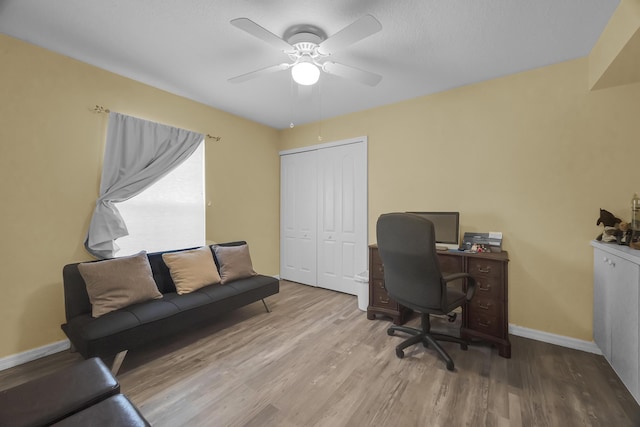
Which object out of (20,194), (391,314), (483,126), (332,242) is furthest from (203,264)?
(483,126)

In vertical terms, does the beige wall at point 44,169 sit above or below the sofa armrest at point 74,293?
above

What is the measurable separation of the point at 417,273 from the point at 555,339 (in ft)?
5.26

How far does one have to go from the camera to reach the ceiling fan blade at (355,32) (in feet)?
4.94

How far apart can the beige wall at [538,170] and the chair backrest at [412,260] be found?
1.22 metres

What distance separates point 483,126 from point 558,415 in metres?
2.43

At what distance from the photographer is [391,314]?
2.81 metres

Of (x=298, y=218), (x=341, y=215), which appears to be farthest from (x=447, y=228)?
(x=298, y=218)

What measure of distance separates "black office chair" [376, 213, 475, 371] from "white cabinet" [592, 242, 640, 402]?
33.6 inches

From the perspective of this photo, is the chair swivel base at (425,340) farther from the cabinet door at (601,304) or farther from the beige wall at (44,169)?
the beige wall at (44,169)

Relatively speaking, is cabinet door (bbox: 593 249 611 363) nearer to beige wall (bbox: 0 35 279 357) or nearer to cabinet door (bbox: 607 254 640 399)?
cabinet door (bbox: 607 254 640 399)

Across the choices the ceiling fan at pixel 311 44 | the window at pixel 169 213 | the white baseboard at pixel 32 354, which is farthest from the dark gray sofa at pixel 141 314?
the ceiling fan at pixel 311 44

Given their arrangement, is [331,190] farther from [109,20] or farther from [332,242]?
[109,20]

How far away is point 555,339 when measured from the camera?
7.86 ft

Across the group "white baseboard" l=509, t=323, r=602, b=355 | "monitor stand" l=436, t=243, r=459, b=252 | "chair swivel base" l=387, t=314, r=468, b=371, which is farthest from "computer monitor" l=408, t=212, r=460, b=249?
"white baseboard" l=509, t=323, r=602, b=355
